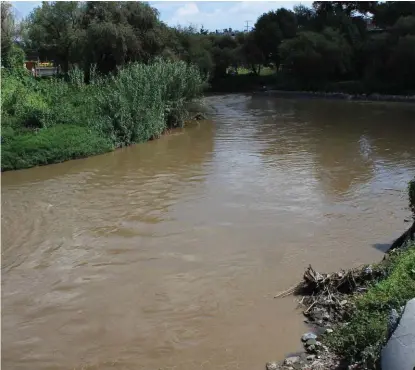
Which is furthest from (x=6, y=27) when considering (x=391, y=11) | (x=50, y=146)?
(x=391, y=11)

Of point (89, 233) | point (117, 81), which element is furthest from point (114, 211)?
point (117, 81)

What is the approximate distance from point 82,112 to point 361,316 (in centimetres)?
1556

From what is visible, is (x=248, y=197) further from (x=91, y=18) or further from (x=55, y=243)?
(x=91, y=18)

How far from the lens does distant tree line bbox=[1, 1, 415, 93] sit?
1054 inches

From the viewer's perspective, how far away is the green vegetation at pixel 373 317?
4641mm

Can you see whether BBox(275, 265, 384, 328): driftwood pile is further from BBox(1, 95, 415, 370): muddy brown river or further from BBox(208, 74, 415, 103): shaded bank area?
BBox(208, 74, 415, 103): shaded bank area

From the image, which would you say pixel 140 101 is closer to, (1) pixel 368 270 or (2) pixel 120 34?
(2) pixel 120 34

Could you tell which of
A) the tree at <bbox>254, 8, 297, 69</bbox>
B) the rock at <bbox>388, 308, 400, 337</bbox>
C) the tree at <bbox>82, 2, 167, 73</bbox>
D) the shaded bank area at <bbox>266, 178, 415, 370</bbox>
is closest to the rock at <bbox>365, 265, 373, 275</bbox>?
the shaded bank area at <bbox>266, 178, 415, 370</bbox>

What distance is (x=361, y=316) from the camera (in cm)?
512

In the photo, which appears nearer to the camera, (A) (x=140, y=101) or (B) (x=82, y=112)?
(B) (x=82, y=112)

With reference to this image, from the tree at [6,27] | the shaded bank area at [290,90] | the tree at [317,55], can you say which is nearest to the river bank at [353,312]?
the tree at [6,27]

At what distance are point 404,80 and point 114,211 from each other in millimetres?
28819

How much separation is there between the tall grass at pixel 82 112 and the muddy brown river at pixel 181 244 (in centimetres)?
75

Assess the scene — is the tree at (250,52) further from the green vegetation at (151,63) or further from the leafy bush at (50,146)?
the leafy bush at (50,146)
